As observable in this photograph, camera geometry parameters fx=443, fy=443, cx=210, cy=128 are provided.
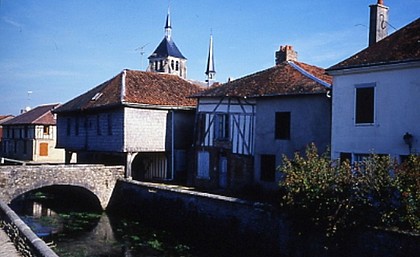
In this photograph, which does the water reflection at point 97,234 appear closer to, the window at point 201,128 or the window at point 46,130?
the window at point 201,128

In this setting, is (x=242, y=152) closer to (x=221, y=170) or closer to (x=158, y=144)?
(x=221, y=170)

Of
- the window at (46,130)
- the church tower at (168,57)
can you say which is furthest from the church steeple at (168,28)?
the window at (46,130)

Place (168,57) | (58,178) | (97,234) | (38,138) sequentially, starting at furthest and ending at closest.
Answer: (168,57) < (38,138) < (58,178) < (97,234)

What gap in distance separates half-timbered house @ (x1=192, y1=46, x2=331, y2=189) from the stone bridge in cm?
425

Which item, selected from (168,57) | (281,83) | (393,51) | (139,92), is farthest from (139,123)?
(168,57)

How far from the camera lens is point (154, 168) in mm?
24203

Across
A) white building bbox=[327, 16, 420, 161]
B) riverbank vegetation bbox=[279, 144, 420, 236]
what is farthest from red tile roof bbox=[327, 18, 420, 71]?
riverbank vegetation bbox=[279, 144, 420, 236]

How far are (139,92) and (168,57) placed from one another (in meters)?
46.1

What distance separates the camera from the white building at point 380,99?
12.9 meters

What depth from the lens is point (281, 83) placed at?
18484 millimetres

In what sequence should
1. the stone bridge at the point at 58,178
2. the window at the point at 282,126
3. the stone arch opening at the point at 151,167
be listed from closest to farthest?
the window at the point at 282,126 → the stone bridge at the point at 58,178 → the stone arch opening at the point at 151,167

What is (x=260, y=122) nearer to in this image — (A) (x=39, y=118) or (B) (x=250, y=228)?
(B) (x=250, y=228)

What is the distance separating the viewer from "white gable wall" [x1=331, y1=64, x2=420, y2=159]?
42.3 ft

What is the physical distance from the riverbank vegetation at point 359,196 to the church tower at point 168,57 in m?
56.2
